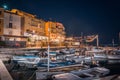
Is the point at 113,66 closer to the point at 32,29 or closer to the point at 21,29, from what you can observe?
the point at 21,29

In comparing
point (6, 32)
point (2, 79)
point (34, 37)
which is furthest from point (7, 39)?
point (2, 79)

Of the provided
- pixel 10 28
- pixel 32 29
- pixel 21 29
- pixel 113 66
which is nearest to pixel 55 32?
pixel 32 29

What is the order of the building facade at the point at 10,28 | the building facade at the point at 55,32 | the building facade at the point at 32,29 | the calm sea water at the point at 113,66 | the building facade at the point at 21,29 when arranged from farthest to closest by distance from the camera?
the building facade at the point at 55,32 < the building facade at the point at 32,29 < the building facade at the point at 21,29 < the building facade at the point at 10,28 < the calm sea water at the point at 113,66

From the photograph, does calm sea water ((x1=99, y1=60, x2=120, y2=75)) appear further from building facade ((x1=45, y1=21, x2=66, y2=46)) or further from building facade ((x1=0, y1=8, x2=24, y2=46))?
building facade ((x1=45, y1=21, x2=66, y2=46))

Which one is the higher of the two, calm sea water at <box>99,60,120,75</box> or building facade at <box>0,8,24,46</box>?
building facade at <box>0,8,24,46</box>

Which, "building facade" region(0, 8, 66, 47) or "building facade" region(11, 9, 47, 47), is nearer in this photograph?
"building facade" region(0, 8, 66, 47)

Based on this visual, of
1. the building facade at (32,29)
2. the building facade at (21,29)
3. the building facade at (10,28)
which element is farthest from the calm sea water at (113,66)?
the building facade at (32,29)

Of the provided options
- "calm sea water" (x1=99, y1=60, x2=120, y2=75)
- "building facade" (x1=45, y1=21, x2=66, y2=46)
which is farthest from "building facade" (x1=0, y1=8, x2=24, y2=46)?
"calm sea water" (x1=99, y1=60, x2=120, y2=75)

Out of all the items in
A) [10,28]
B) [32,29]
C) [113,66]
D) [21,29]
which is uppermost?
[32,29]

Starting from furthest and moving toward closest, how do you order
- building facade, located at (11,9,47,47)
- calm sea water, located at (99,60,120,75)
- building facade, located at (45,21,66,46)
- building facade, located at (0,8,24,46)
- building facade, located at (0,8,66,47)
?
1. building facade, located at (45,21,66,46)
2. building facade, located at (11,9,47,47)
3. building facade, located at (0,8,66,47)
4. building facade, located at (0,8,24,46)
5. calm sea water, located at (99,60,120,75)

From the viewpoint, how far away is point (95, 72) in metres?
19.5

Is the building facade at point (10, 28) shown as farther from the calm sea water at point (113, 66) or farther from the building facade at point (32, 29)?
the calm sea water at point (113, 66)

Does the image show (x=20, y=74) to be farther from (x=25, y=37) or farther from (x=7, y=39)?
(x=25, y=37)

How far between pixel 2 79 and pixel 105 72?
14.6 meters
